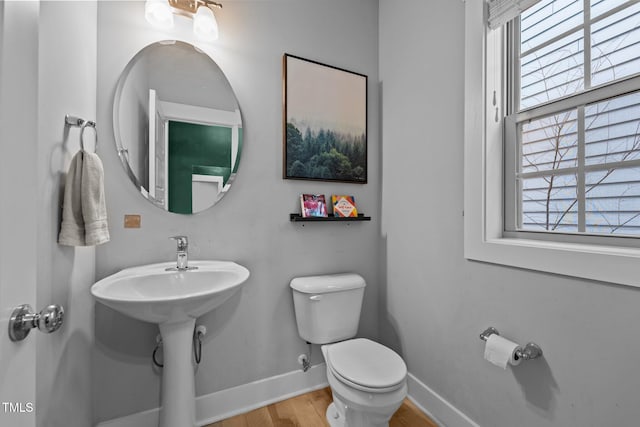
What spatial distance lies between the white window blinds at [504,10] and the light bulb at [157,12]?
4.88 ft

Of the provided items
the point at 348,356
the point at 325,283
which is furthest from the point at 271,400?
the point at 325,283

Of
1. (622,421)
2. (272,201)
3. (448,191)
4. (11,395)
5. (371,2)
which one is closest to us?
(11,395)

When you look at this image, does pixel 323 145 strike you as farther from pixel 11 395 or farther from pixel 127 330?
pixel 11 395

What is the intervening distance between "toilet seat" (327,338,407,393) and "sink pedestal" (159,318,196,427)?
64 cm

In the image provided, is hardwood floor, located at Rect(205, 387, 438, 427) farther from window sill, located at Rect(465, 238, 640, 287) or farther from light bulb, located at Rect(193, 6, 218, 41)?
light bulb, located at Rect(193, 6, 218, 41)

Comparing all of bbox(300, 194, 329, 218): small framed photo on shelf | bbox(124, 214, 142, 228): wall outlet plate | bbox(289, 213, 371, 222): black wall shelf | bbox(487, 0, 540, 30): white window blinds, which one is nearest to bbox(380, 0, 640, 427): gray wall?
bbox(487, 0, 540, 30): white window blinds

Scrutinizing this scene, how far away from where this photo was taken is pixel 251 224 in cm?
157

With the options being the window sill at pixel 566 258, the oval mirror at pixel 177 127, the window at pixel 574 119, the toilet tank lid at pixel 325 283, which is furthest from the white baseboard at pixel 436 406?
the oval mirror at pixel 177 127

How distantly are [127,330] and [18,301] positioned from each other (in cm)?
97

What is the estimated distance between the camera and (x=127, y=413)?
1328 millimetres

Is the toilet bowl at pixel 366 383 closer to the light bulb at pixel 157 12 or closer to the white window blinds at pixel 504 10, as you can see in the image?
the white window blinds at pixel 504 10

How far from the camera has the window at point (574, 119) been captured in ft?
3.05

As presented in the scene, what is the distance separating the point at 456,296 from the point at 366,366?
1.85 feet

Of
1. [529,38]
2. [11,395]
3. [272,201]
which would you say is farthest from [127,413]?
[529,38]
